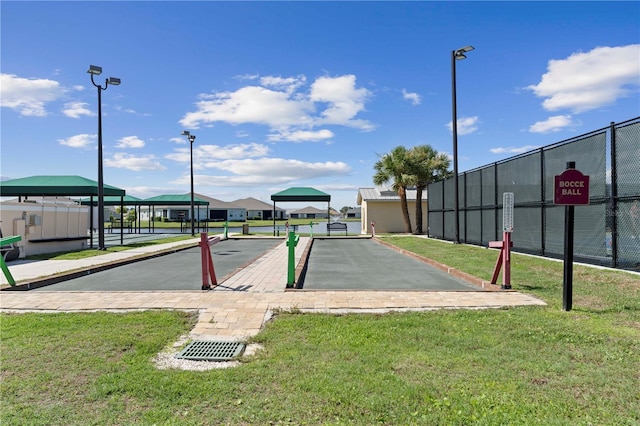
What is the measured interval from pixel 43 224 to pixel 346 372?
15.8 metres

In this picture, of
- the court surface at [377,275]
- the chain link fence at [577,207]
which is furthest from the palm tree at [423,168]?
the court surface at [377,275]

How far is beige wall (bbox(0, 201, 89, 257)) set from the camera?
13.6 meters

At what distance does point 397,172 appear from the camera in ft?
90.7

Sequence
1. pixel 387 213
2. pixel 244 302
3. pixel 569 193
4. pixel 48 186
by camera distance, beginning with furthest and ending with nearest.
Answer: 1. pixel 387 213
2. pixel 48 186
3. pixel 244 302
4. pixel 569 193

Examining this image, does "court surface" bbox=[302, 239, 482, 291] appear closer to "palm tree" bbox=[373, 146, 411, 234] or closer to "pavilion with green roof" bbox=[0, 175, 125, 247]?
"pavilion with green roof" bbox=[0, 175, 125, 247]

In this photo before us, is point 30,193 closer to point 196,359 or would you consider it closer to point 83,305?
point 83,305

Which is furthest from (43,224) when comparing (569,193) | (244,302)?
(569,193)

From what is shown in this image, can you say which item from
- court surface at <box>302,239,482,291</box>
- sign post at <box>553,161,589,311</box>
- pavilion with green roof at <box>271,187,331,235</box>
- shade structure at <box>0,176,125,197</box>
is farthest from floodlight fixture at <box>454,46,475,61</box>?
shade structure at <box>0,176,125,197</box>

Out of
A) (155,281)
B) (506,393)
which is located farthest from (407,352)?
(155,281)

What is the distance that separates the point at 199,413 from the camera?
290 centimetres

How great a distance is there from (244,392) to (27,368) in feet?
7.03

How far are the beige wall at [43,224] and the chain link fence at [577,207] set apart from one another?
16834 millimetres

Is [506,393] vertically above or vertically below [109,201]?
below

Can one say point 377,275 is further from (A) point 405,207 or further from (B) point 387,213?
(B) point 387,213
